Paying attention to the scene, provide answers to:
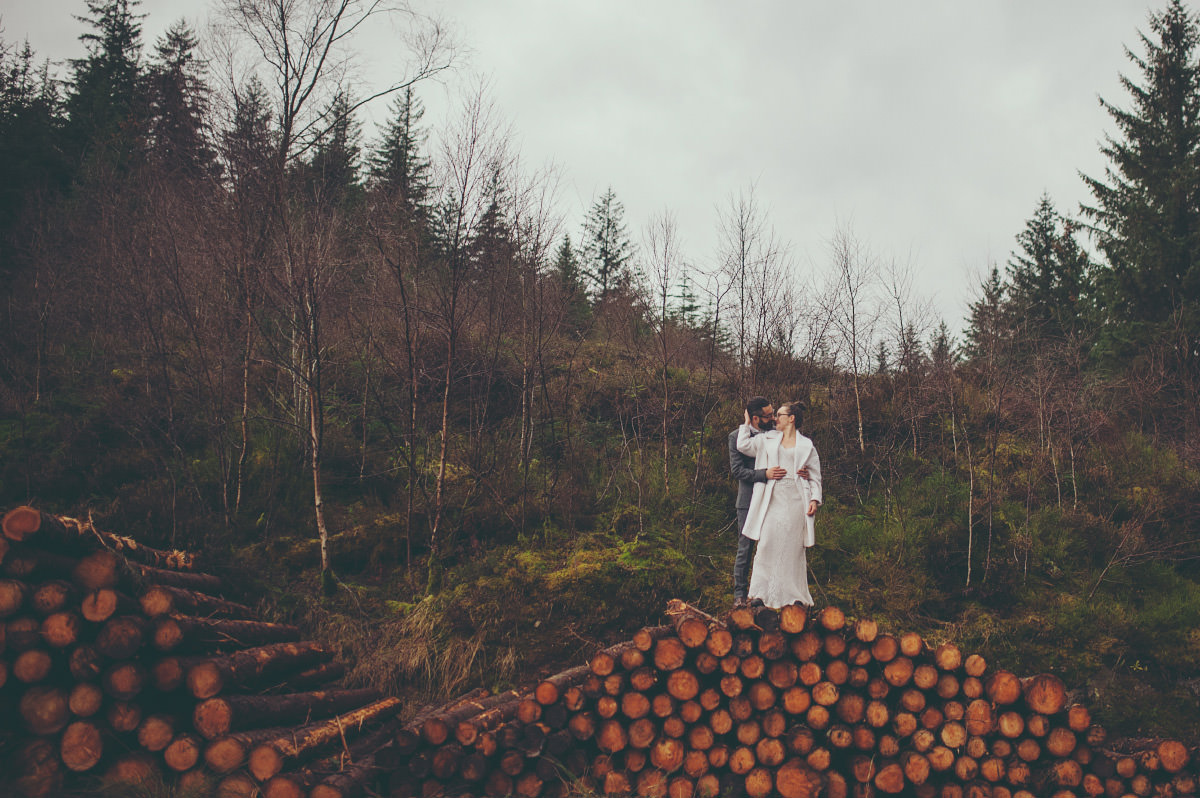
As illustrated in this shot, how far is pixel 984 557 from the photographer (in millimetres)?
7680

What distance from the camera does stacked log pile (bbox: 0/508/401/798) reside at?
3.05 meters

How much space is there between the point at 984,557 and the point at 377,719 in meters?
7.31

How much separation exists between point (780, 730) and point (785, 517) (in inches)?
78.1

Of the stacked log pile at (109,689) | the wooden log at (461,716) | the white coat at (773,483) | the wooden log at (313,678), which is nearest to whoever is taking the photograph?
the stacked log pile at (109,689)

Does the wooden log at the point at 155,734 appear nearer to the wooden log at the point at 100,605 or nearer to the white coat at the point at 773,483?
the wooden log at the point at 100,605

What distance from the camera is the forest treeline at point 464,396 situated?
735 cm

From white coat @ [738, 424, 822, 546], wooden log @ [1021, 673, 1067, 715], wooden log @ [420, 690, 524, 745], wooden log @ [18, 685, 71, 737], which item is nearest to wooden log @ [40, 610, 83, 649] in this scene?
wooden log @ [18, 685, 71, 737]

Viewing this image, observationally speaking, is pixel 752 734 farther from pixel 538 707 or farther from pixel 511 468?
pixel 511 468

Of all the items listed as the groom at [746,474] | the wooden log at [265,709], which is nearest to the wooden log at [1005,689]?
the groom at [746,474]

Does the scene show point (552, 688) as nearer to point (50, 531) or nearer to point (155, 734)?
point (155, 734)

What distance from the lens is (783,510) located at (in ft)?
17.8

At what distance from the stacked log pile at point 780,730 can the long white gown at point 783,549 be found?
50.2 inches

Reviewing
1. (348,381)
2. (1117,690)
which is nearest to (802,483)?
(1117,690)

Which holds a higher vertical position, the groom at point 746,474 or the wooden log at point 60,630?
the groom at point 746,474
